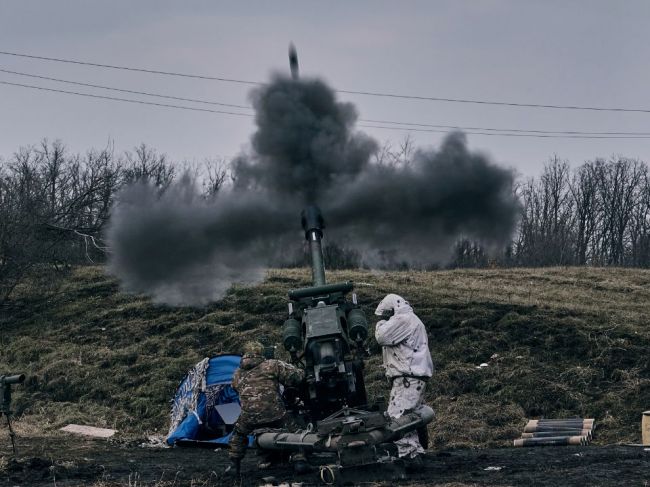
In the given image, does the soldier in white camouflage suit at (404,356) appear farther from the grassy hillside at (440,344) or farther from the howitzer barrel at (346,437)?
the grassy hillside at (440,344)

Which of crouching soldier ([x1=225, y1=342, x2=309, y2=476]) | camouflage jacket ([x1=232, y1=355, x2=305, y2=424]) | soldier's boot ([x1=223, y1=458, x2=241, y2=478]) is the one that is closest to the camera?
soldier's boot ([x1=223, y1=458, x2=241, y2=478])

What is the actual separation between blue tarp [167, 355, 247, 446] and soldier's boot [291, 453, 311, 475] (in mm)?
4475

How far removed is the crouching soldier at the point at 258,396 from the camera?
13398mm

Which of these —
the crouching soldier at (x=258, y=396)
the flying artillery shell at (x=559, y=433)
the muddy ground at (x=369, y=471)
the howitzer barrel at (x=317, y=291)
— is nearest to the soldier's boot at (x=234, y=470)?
the crouching soldier at (x=258, y=396)

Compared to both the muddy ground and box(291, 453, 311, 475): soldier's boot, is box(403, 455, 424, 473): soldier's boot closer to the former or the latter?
the muddy ground

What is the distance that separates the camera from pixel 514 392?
756 inches

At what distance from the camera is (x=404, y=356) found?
1385 cm

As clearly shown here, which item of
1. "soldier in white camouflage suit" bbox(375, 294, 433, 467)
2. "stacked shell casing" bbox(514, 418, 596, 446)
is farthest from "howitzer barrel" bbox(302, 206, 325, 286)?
"stacked shell casing" bbox(514, 418, 596, 446)

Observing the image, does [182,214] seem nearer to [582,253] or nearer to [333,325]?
[333,325]

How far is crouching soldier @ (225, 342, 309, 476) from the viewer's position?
13.4 m

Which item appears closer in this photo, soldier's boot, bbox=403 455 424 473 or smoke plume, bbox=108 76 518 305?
soldier's boot, bbox=403 455 424 473

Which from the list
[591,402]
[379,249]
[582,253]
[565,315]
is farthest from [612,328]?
[582,253]

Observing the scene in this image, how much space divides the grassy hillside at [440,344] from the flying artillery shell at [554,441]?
1119 mm

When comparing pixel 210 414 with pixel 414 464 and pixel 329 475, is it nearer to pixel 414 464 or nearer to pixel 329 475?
pixel 414 464
